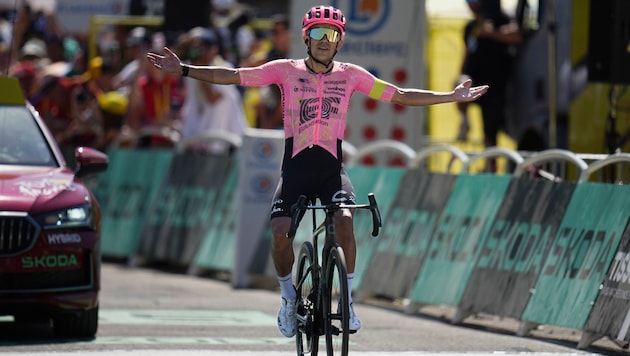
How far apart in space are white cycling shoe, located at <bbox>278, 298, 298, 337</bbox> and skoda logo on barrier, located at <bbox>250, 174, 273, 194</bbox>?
268 inches

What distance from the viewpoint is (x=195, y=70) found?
10.5 metres

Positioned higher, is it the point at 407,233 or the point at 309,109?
the point at 309,109

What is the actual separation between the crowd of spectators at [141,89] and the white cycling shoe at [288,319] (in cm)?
854

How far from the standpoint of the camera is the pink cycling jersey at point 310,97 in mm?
10594

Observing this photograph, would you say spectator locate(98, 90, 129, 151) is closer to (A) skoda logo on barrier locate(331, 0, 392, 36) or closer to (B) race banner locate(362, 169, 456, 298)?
(A) skoda logo on barrier locate(331, 0, 392, 36)

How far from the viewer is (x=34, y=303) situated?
476 inches

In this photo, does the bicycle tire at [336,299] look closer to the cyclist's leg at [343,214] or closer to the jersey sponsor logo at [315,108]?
the cyclist's leg at [343,214]

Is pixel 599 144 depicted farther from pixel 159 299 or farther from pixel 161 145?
pixel 161 145

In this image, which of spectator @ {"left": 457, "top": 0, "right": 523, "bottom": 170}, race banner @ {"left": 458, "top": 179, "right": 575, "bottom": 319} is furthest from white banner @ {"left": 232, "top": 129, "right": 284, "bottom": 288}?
race banner @ {"left": 458, "top": 179, "right": 575, "bottom": 319}

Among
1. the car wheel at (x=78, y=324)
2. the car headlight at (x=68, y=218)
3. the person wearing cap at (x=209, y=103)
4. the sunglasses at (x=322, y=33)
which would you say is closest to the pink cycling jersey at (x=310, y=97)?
the sunglasses at (x=322, y=33)

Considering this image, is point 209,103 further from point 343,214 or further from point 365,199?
point 343,214

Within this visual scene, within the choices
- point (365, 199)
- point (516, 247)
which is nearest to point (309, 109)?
point (516, 247)

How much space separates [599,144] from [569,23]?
4.68 feet

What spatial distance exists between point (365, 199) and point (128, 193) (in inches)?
195
